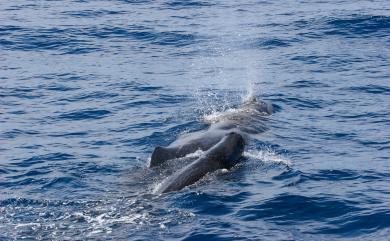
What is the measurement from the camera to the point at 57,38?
3947 centimetres

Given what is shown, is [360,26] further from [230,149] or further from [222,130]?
[230,149]

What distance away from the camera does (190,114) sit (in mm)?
27203

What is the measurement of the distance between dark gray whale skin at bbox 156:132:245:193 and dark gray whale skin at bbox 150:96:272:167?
3.47ft

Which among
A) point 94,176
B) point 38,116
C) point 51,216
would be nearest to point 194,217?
point 51,216

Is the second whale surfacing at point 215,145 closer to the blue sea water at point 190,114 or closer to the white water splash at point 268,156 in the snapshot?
the blue sea water at point 190,114

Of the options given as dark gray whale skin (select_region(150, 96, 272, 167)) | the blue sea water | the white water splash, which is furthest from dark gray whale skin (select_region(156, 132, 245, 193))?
dark gray whale skin (select_region(150, 96, 272, 167))

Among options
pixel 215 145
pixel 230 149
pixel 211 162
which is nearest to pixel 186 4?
pixel 215 145

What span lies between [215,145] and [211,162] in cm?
104

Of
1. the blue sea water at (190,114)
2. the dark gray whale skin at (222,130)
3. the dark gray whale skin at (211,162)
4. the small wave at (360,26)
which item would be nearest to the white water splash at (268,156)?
the blue sea water at (190,114)

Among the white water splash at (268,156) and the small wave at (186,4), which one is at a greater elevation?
the small wave at (186,4)

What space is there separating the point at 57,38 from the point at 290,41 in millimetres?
11120

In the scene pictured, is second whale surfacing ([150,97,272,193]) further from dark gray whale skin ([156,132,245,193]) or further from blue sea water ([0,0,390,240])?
blue sea water ([0,0,390,240])

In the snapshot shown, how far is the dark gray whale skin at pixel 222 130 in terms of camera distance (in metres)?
21.6

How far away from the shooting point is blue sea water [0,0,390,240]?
17422 mm
